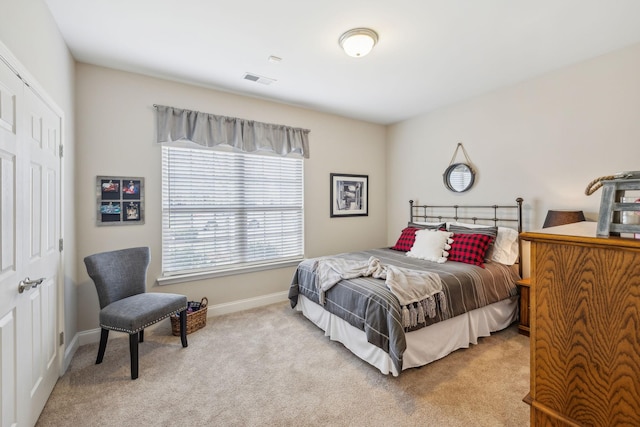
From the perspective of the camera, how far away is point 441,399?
197 cm

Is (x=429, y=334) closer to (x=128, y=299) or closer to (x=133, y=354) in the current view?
(x=133, y=354)

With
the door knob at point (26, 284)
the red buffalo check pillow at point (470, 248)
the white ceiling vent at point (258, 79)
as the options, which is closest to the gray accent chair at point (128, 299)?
the door knob at point (26, 284)

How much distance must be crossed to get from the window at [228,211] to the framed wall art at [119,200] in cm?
24

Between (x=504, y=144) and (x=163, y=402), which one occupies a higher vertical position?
(x=504, y=144)

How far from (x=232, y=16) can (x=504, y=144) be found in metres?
3.23

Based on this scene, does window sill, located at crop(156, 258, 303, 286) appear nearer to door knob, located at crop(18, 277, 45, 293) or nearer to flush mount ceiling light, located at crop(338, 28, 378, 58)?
door knob, located at crop(18, 277, 45, 293)

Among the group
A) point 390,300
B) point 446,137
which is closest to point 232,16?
point 390,300

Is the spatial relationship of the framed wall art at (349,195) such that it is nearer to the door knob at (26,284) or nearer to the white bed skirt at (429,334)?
the white bed skirt at (429,334)

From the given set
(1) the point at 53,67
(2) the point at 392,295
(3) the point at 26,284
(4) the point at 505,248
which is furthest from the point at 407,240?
(1) the point at 53,67

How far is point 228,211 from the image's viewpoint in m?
3.61

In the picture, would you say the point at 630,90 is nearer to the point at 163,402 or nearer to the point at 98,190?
the point at 163,402

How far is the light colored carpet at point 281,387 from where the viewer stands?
183 centimetres

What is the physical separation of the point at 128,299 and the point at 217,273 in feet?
3.42

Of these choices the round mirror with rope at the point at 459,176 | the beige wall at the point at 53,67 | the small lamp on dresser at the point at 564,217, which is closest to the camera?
the beige wall at the point at 53,67
